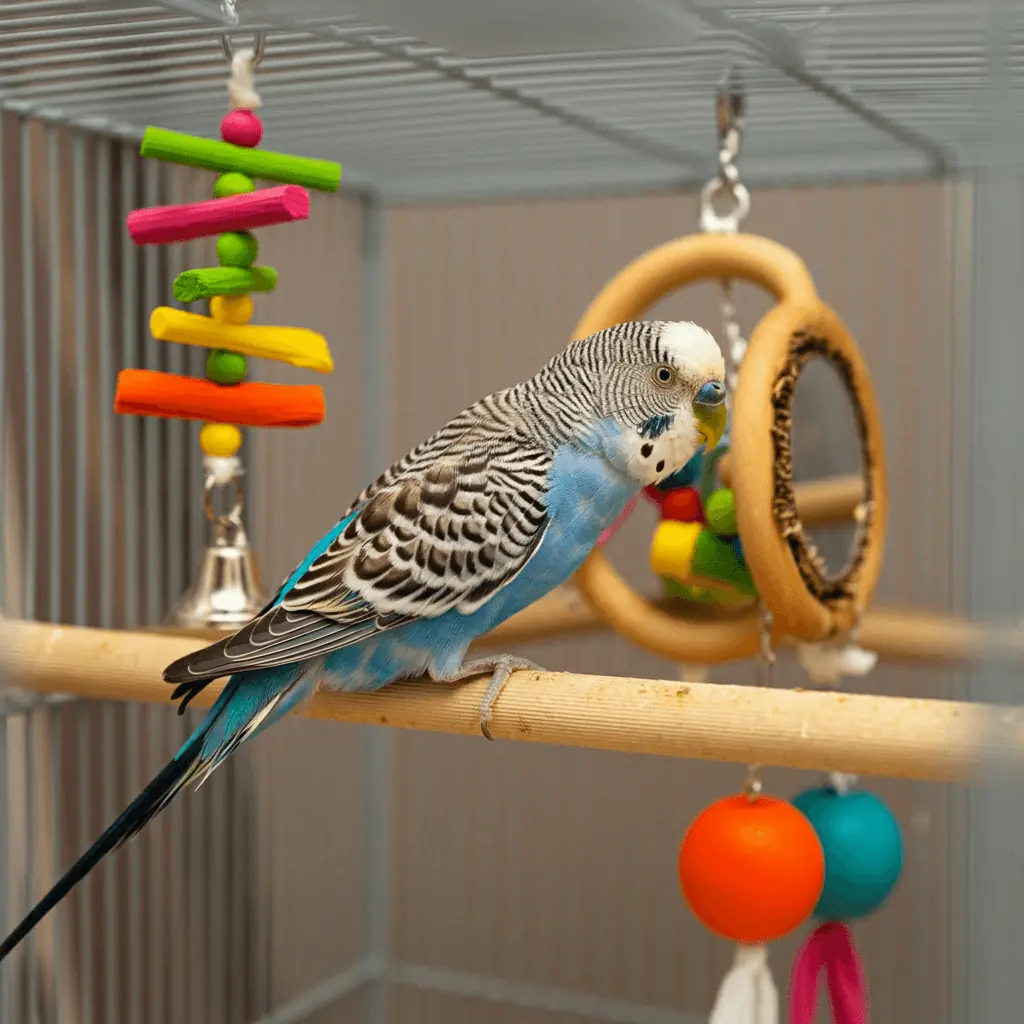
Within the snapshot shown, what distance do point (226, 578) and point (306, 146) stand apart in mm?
594

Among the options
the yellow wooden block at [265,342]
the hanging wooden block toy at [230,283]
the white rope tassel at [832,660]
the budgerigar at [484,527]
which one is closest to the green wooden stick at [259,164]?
the hanging wooden block toy at [230,283]

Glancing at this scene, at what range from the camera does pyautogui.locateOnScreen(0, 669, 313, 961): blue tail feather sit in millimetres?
808

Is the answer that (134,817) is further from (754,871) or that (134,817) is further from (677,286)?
(677,286)

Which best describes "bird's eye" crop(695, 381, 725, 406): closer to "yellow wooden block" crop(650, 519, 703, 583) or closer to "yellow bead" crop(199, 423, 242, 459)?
"yellow wooden block" crop(650, 519, 703, 583)

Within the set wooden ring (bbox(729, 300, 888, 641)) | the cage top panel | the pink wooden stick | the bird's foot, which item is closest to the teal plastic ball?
wooden ring (bbox(729, 300, 888, 641))

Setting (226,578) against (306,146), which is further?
(306,146)

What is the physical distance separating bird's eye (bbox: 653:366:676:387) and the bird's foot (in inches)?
8.4

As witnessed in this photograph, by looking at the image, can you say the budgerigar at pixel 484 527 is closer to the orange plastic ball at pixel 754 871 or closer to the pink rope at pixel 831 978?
the orange plastic ball at pixel 754 871

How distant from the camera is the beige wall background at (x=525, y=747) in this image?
4.99 feet

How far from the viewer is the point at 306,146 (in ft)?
4.71

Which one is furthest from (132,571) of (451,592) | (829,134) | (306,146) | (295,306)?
(829,134)

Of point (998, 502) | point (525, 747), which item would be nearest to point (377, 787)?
point (525, 747)

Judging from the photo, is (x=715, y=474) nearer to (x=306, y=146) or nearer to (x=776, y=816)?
(x=776, y=816)

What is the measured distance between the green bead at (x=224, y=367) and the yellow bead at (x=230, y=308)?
1.0 inches
